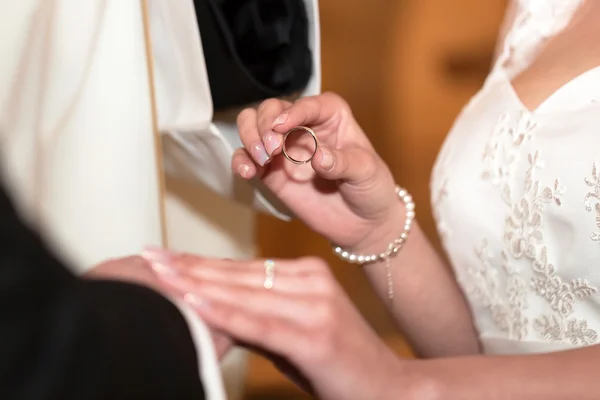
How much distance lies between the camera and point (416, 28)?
1.21 metres

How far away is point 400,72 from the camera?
1234mm

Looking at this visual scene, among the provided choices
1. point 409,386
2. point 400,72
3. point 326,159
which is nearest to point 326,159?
point 326,159

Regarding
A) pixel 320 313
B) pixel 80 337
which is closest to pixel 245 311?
pixel 320 313

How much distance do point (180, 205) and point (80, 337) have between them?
710mm

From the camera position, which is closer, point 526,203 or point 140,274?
point 140,274

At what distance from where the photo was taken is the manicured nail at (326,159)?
0.59m

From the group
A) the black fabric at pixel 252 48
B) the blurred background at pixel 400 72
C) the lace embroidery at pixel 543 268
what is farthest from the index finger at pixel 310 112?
the blurred background at pixel 400 72

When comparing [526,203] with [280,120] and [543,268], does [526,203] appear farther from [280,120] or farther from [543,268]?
[280,120]

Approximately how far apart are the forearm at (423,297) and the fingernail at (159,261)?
0.30 metres

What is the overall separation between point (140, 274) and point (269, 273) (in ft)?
0.33

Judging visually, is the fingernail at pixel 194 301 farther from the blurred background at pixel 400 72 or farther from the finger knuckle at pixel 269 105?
the blurred background at pixel 400 72

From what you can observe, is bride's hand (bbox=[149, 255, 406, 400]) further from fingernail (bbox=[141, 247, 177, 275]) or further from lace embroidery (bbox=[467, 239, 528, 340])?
lace embroidery (bbox=[467, 239, 528, 340])

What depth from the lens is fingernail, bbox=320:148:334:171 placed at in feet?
1.93

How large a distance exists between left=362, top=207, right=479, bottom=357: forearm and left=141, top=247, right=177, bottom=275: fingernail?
30cm
